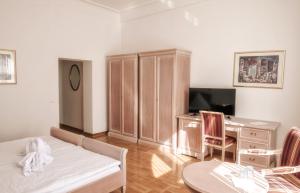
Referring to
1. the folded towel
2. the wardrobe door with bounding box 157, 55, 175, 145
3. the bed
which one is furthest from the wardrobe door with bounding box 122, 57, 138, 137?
the folded towel

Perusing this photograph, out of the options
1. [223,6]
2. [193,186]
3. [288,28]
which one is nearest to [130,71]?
[223,6]

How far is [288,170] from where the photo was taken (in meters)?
1.95

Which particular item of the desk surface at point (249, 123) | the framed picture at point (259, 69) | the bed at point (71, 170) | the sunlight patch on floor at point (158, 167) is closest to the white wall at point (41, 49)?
the bed at point (71, 170)

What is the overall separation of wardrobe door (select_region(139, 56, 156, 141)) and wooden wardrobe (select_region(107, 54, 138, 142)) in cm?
14

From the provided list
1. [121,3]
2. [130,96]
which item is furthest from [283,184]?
[121,3]

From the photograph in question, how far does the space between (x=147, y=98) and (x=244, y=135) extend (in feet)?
6.62

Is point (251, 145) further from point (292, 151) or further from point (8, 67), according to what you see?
point (8, 67)

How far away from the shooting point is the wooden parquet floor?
9.34 feet

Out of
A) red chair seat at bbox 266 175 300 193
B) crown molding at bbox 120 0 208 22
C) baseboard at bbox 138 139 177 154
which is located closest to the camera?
red chair seat at bbox 266 175 300 193

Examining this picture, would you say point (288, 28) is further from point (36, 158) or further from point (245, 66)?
point (36, 158)

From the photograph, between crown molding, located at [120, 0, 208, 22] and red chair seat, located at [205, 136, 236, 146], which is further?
crown molding, located at [120, 0, 208, 22]

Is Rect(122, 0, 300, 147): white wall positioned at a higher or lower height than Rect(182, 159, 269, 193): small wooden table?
higher

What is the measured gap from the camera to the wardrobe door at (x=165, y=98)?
416 centimetres

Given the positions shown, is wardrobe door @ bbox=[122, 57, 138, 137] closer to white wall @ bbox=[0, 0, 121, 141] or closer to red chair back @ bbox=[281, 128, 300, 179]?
white wall @ bbox=[0, 0, 121, 141]
